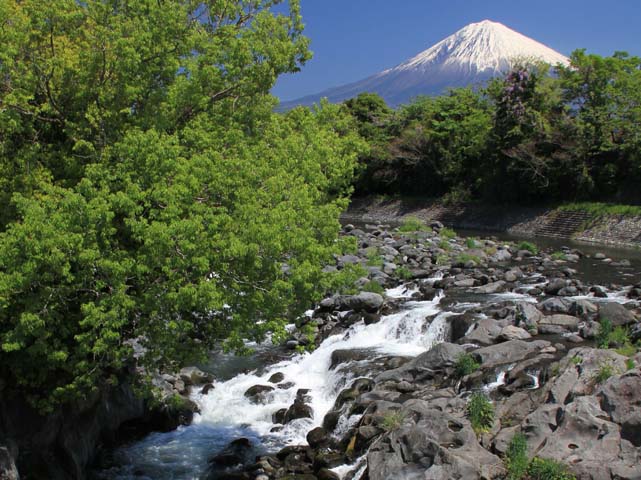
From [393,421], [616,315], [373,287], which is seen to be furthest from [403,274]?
[393,421]

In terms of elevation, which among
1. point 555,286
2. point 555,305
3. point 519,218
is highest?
point 555,305

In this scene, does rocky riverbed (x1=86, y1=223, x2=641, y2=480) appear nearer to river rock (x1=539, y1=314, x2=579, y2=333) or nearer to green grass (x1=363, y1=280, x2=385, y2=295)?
river rock (x1=539, y1=314, x2=579, y2=333)

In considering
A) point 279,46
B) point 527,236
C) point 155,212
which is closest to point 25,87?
point 155,212

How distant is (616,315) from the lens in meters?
16.7

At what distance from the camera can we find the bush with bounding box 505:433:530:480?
9828 mm

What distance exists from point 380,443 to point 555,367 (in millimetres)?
4133

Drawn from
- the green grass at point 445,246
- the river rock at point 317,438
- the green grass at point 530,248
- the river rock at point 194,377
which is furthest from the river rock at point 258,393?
the green grass at point 530,248

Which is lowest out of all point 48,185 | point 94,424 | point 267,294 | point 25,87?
point 94,424

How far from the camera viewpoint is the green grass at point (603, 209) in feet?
131

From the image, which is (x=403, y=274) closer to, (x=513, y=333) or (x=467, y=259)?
(x=467, y=259)

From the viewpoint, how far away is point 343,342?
1881 centimetres

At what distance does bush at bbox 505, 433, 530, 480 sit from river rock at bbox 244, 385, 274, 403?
6.83 m

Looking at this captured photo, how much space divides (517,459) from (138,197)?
7117 millimetres

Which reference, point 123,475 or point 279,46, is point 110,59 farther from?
point 123,475
